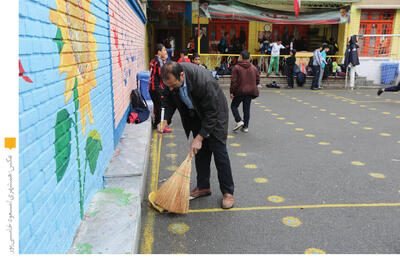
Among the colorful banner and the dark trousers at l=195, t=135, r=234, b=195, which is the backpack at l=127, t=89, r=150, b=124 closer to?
the dark trousers at l=195, t=135, r=234, b=195

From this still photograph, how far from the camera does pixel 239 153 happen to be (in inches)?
216

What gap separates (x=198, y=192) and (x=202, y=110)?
1.09 m

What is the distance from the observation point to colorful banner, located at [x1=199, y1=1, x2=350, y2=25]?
1502 cm

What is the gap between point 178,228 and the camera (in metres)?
3.21

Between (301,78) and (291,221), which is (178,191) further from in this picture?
(301,78)


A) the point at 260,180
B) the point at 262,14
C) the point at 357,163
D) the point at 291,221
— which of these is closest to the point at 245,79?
the point at 357,163

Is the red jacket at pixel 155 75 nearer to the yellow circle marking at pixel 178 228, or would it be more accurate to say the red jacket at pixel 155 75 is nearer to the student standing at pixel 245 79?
the student standing at pixel 245 79

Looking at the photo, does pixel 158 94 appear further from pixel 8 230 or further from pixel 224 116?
pixel 8 230

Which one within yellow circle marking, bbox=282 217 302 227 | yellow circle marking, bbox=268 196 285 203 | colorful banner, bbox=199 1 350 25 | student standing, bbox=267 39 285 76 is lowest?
yellow circle marking, bbox=282 217 302 227

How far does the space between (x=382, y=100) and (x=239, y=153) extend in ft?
27.9

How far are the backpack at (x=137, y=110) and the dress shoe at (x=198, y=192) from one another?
3.31 metres

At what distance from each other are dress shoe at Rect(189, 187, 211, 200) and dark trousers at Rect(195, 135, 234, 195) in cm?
4

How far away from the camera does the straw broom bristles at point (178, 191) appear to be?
334cm

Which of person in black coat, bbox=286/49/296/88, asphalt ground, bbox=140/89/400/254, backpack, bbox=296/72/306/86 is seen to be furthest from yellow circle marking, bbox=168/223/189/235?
backpack, bbox=296/72/306/86
